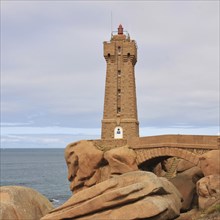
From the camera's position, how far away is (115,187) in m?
20.7

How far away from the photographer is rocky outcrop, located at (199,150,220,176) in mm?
29672

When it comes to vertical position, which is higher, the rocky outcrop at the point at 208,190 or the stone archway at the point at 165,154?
the stone archway at the point at 165,154

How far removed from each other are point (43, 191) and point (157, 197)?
55.8 metres

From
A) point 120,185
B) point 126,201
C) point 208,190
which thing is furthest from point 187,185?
point 126,201

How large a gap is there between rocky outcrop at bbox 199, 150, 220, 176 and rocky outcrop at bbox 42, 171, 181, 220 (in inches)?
378

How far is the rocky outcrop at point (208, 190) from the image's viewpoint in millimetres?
26328

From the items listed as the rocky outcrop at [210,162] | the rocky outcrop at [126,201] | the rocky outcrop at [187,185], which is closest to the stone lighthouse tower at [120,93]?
the rocky outcrop at [187,185]

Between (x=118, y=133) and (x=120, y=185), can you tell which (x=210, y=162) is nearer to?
(x=120, y=185)

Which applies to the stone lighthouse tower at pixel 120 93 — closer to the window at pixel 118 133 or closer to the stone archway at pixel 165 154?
the window at pixel 118 133

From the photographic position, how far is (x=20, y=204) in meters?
22.1

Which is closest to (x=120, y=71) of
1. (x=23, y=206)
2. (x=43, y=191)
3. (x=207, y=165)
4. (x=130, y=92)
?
(x=130, y=92)

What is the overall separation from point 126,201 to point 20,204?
6.02 metres

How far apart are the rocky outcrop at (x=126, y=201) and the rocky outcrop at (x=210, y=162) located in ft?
31.5

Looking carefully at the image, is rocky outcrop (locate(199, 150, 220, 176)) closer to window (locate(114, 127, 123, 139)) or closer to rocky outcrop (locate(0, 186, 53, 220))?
rocky outcrop (locate(0, 186, 53, 220))
